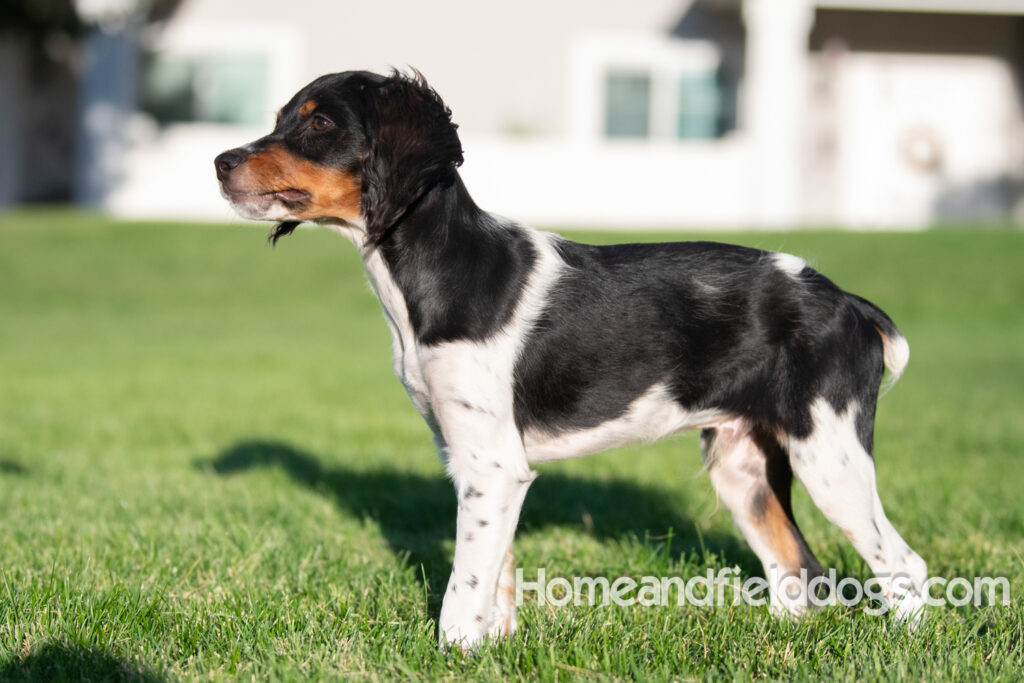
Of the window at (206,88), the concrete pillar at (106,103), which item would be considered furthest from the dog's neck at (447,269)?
the concrete pillar at (106,103)

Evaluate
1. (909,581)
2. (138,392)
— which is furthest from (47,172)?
(909,581)

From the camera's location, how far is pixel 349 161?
3.23m

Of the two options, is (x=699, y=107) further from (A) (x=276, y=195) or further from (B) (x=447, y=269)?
(A) (x=276, y=195)

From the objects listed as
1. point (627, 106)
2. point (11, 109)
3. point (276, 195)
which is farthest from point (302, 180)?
point (11, 109)

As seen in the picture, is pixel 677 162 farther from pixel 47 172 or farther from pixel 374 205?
pixel 374 205

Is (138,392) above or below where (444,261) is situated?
below

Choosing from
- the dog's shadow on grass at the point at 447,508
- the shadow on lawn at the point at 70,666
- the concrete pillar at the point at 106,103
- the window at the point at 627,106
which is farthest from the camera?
the window at the point at 627,106

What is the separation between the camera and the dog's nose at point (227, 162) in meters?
3.22

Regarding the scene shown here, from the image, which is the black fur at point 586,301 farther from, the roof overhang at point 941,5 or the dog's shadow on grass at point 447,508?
the roof overhang at point 941,5

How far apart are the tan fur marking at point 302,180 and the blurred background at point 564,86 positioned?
52.1 ft

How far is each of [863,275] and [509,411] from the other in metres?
13.2

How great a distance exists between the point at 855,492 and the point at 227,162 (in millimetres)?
2260

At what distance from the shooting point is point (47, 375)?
32.4 feet

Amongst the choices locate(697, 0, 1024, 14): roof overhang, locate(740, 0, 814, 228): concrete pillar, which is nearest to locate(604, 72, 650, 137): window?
locate(740, 0, 814, 228): concrete pillar
